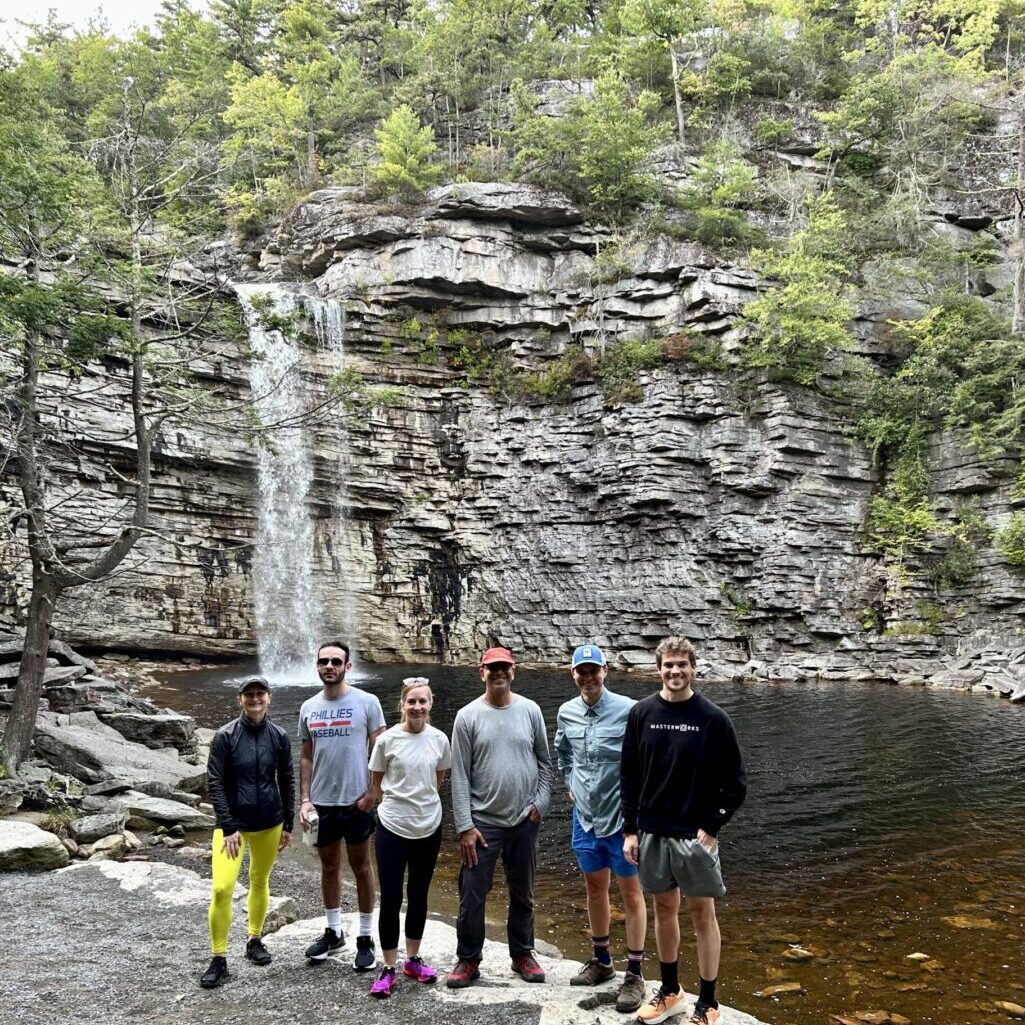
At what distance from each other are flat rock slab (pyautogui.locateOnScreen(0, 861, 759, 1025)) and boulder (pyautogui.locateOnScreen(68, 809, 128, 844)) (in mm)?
1625

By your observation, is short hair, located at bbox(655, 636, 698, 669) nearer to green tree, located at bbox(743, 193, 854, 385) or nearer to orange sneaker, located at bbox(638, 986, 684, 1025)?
orange sneaker, located at bbox(638, 986, 684, 1025)

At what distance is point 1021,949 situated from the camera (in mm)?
6543

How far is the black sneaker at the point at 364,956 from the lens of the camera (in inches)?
193

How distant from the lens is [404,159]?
31578 millimetres

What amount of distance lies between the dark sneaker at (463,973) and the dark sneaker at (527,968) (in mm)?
270

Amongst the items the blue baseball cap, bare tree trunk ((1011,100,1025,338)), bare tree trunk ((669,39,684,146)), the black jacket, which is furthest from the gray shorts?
bare tree trunk ((669,39,684,146))

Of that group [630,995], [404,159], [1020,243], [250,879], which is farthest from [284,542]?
[1020,243]

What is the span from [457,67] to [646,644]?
104 feet

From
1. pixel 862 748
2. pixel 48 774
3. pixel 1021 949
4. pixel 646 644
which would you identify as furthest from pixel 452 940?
pixel 646 644

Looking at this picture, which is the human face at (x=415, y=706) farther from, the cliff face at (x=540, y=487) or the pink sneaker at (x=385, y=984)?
the cliff face at (x=540, y=487)

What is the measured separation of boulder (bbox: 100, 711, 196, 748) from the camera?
42.5 ft

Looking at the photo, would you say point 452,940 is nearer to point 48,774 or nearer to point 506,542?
point 48,774

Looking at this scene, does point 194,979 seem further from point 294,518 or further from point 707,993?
point 294,518

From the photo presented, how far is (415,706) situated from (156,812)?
20.3 feet
